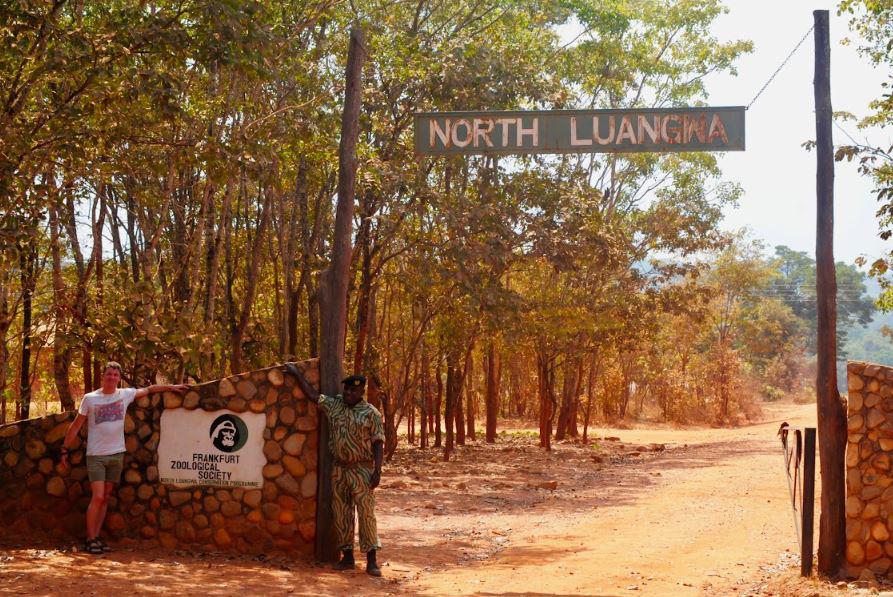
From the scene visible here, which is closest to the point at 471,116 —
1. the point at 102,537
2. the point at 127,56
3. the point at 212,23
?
the point at 212,23

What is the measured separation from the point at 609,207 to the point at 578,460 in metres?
8.29

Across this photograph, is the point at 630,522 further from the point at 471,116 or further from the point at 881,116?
the point at 881,116

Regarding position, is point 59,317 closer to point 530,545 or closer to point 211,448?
point 211,448

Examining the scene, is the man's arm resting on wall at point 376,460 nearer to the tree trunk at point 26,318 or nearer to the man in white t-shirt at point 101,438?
the man in white t-shirt at point 101,438

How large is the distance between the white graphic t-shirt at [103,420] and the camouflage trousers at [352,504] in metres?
1.93

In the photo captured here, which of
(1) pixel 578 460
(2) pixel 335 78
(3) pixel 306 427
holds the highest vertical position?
Result: (2) pixel 335 78

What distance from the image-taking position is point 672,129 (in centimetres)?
943

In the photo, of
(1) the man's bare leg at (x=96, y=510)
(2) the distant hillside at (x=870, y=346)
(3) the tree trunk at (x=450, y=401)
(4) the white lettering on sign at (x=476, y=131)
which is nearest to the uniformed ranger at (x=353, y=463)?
(1) the man's bare leg at (x=96, y=510)

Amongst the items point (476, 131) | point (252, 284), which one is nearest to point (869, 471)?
point (476, 131)

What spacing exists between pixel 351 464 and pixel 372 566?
0.91m

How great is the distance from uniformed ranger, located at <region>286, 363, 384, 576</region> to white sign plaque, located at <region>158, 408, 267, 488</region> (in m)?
0.71

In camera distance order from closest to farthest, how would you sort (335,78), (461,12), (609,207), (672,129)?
(672,129)
(335,78)
(461,12)
(609,207)

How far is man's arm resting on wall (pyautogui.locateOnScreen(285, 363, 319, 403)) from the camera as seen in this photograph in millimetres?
9434

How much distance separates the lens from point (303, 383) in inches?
373
